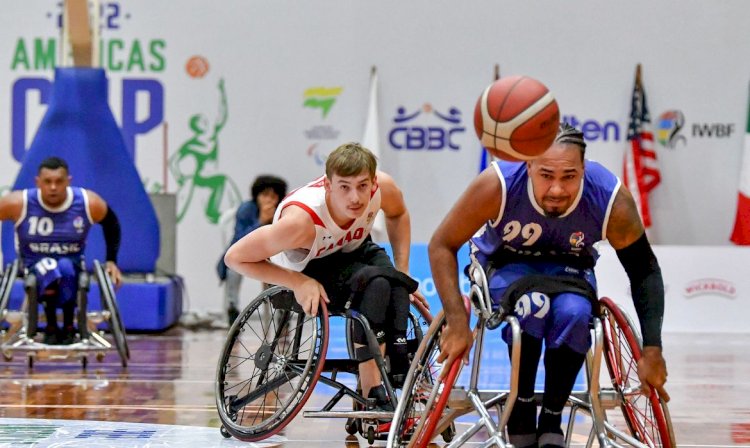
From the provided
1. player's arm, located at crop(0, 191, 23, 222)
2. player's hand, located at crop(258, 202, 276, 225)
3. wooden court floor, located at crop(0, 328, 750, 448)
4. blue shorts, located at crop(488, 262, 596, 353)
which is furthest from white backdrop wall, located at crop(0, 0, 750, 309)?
blue shorts, located at crop(488, 262, 596, 353)

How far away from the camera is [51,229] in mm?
6227

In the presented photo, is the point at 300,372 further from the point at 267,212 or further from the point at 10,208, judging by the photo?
the point at 267,212

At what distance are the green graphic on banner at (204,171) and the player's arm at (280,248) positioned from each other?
18.6 ft

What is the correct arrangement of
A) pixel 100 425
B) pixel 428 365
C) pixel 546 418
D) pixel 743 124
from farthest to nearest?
pixel 743 124 → pixel 100 425 → pixel 428 365 → pixel 546 418

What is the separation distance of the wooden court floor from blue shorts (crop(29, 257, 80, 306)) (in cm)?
41

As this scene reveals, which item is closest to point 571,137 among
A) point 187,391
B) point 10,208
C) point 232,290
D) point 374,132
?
point 187,391

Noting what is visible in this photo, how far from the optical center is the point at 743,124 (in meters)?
9.29

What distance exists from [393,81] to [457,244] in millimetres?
6394

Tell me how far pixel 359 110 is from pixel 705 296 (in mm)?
3211

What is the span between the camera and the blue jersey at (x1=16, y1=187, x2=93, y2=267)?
244 inches

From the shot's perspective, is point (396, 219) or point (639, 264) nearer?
point (639, 264)

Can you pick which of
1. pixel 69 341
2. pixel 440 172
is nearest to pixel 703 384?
pixel 69 341

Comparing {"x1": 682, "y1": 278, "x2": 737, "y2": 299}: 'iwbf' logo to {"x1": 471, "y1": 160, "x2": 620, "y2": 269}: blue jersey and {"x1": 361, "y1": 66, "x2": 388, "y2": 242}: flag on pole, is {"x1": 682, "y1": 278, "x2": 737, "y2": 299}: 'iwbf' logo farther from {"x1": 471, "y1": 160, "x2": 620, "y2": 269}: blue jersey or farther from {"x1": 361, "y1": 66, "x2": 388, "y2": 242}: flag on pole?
{"x1": 471, "y1": 160, "x2": 620, "y2": 269}: blue jersey

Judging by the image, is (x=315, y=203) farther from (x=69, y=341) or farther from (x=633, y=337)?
(x=69, y=341)
